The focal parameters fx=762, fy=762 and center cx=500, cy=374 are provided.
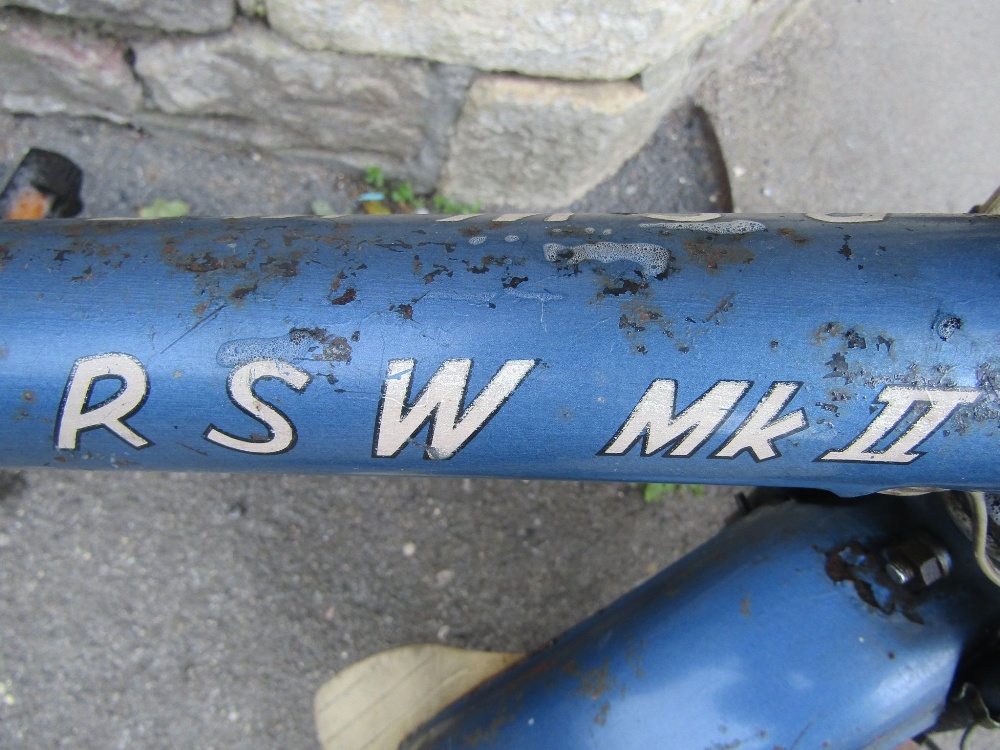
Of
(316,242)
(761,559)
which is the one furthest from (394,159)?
(761,559)

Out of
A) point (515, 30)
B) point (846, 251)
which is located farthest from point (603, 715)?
point (515, 30)

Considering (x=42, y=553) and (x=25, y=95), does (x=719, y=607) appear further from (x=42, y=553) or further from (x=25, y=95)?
(x=25, y=95)

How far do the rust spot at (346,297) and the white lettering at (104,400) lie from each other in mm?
178

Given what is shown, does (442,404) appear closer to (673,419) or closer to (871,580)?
(673,419)

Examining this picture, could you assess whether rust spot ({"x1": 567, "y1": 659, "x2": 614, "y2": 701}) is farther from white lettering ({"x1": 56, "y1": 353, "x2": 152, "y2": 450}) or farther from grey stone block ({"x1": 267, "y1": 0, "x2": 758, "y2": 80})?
grey stone block ({"x1": 267, "y1": 0, "x2": 758, "y2": 80})

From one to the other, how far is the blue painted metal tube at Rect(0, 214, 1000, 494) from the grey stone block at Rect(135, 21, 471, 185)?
0.82 m

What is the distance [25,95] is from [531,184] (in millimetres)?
1058

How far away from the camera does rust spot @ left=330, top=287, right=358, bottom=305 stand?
674mm

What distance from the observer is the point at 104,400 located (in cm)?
68

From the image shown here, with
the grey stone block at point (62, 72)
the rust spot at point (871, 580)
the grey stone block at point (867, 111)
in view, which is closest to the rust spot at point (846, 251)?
the rust spot at point (871, 580)

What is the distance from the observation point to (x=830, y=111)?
183 cm

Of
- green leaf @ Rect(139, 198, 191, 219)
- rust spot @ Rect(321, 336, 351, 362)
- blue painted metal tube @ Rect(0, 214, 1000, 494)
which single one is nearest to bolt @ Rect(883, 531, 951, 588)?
blue painted metal tube @ Rect(0, 214, 1000, 494)

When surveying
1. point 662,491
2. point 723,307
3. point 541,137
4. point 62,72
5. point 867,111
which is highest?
point 62,72

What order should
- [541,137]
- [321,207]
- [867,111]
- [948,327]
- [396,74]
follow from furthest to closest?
[867,111] < [321,207] < [541,137] < [396,74] < [948,327]
